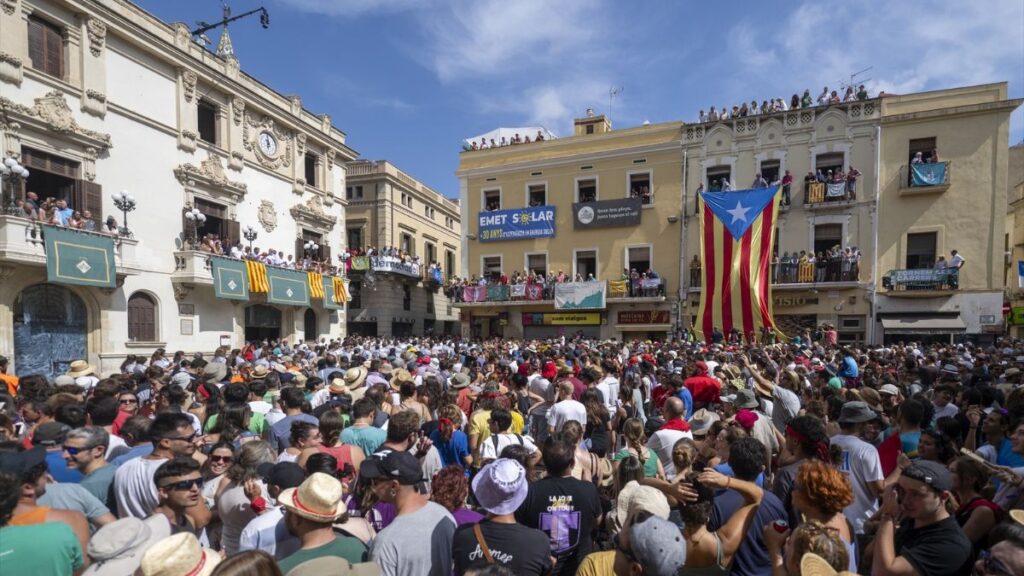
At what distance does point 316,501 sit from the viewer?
8.19 ft

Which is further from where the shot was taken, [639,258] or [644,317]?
[639,258]

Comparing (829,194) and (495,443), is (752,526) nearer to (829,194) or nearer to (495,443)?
(495,443)

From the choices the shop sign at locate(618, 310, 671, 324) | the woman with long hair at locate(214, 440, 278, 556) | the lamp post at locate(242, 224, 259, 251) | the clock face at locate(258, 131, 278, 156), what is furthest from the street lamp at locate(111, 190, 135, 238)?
the shop sign at locate(618, 310, 671, 324)

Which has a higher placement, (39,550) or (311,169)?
(311,169)

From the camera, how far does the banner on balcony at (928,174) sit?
19.0 meters

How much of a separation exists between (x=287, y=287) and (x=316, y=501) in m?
20.4

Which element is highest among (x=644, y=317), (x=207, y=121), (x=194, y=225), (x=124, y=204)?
(x=207, y=121)

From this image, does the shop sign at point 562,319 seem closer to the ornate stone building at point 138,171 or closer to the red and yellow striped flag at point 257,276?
the ornate stone building at point 138,171

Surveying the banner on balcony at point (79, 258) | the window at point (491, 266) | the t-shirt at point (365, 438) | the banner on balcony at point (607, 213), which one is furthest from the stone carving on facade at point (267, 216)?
the t-shirt at point (365, 438)

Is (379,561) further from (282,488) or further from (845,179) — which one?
(845,179)

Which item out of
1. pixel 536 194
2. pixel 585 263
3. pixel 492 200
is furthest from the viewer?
pixel 492 200

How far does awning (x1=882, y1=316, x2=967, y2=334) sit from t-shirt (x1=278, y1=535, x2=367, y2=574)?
22060mm

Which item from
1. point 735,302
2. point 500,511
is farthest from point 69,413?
point 735,302

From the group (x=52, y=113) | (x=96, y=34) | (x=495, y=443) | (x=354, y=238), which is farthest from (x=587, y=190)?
(x=495, y=443)
